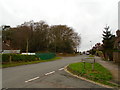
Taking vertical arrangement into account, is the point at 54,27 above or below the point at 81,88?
above

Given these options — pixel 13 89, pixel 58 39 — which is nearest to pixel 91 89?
pixel 13 89

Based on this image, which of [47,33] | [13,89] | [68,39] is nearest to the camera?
[13,89]

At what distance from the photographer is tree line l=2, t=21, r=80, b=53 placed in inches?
2225

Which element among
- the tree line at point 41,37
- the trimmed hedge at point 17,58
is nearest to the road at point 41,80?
the trimmed hedge at point 17,58

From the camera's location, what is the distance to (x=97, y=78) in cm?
945

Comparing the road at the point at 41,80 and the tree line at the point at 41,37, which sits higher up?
the tree line at the point at 41,37

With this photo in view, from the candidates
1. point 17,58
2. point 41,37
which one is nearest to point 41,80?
point 17,58

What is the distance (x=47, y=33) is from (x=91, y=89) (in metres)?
53.2

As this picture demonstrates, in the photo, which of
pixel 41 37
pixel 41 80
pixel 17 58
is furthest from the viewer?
pixel 41 37

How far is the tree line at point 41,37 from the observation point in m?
56.5

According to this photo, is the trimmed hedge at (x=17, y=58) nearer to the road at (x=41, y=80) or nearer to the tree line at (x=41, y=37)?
the road at (x=41, y=80)

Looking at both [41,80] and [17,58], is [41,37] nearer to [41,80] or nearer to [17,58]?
[17,58]

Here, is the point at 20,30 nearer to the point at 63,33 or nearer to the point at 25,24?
the point at 25,24

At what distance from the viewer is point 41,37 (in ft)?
193
